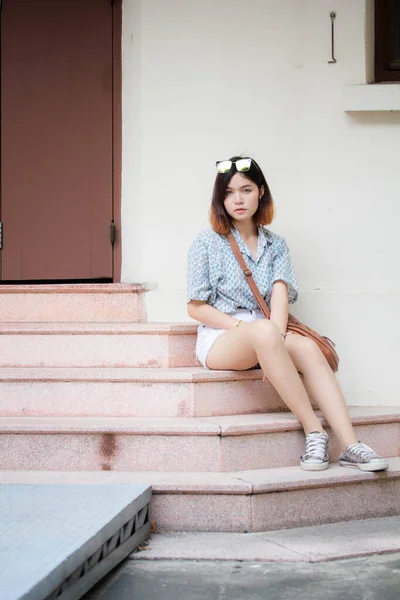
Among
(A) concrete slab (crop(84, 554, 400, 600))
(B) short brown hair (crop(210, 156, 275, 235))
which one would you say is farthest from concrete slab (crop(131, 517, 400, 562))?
(B) short brown hair (crop(210, 156, 275, 235))

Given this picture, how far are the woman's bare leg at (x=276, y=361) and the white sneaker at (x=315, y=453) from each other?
5cm

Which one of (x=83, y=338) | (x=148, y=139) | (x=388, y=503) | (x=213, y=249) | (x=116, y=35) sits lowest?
(x=388, y=503)

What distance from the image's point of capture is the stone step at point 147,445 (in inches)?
155

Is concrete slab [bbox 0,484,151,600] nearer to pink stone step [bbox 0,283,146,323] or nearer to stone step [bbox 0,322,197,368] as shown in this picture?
stone step [bbox 0,322,197,368]

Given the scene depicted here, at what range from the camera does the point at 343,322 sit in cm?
505

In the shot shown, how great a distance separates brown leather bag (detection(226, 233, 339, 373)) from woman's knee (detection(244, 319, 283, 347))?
1.18ft

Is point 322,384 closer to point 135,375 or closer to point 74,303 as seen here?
point 135,375

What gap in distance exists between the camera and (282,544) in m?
3.53

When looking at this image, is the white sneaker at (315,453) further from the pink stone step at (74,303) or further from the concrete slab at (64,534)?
the pink stone step at (74,303)

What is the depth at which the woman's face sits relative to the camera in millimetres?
4480

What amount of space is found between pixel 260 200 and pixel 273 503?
166cm

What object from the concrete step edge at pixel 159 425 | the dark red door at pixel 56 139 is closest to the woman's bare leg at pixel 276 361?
the concrete step edge at pixel 159 425

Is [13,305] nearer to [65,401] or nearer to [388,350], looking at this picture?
[65,401]

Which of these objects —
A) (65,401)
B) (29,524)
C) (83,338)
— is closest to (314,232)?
(83,338)
